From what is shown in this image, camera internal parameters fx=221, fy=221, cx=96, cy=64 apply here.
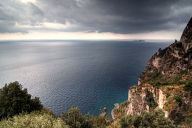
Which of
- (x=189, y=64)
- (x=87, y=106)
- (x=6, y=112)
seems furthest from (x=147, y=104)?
(x=87, y=106)

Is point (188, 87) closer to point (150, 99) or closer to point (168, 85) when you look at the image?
point (168, 85)

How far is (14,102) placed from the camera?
55.2 m

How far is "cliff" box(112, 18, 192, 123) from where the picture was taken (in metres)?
66.0

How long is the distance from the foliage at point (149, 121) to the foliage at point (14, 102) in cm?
2706

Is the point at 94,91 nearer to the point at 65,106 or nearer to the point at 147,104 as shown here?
the point at 65,106

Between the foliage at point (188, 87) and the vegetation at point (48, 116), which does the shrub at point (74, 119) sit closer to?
the vegetation at point (48, 116)

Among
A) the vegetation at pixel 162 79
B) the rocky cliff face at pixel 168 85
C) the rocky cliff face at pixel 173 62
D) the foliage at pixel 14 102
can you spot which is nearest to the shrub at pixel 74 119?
the foliage at pixel 14 102

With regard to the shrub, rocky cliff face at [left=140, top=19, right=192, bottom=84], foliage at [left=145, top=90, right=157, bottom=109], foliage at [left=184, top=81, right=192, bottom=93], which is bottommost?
foliage at [left=145, top=90, right=157, bottom=109]

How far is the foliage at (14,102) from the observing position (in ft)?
178

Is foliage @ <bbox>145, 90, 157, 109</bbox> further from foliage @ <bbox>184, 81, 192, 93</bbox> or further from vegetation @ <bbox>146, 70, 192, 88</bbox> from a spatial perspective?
foliage @ <bbox>184, 81, 192, 93</bbox>

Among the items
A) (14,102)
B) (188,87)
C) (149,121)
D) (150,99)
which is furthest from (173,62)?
(14,102)

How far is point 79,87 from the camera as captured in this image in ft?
627

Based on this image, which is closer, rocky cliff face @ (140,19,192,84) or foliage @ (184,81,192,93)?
foliage @ (184,81,192,93)

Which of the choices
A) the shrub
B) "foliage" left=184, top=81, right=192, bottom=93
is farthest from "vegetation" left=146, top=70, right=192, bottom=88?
the shrub
